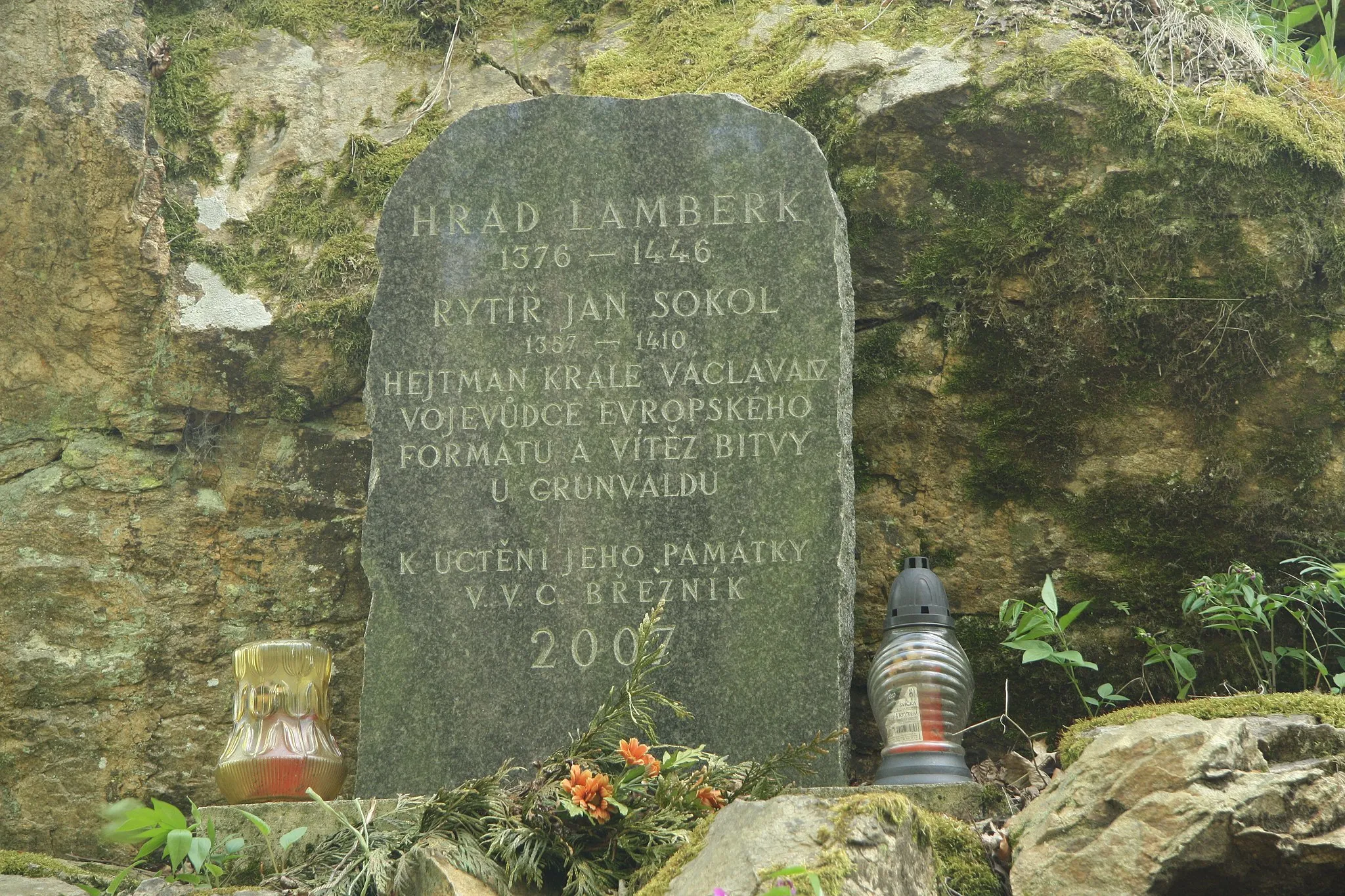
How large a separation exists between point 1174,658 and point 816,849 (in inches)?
85.6

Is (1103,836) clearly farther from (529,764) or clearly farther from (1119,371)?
(1119,371)

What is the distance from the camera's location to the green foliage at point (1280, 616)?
4.36 metres

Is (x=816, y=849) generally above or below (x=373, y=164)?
below

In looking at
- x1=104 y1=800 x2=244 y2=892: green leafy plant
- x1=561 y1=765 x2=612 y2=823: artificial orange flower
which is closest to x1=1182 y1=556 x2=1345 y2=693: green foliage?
x1=561 y1=765 x2=612 y2=823: artificial orange flower

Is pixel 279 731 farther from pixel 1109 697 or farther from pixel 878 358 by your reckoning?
pixel 1109 697

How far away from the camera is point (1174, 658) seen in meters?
4.46

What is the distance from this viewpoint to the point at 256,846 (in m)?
4.00

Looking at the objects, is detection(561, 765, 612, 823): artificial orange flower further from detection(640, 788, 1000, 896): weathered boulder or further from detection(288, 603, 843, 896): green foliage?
detection(640, 788, 1000, 896): weathered boulder

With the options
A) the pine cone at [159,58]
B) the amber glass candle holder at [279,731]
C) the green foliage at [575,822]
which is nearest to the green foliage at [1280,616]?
the green foliage at [575,822]

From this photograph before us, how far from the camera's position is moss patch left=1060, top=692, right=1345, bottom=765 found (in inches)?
138

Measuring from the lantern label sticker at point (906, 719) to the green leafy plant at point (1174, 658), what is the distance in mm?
949

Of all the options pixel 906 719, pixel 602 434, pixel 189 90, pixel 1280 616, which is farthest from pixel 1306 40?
pixel 189 90

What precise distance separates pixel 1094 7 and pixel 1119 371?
1621 millimetres

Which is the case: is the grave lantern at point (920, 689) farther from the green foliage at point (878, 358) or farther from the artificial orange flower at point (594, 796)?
the green foliage at point (878, 358)
